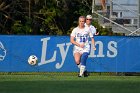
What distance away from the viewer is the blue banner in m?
19.5

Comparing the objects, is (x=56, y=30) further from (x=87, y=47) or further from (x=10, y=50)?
(x=87, y=47)

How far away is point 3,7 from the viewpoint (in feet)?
109

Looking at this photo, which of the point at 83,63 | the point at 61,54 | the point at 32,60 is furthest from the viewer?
the point at 61,54

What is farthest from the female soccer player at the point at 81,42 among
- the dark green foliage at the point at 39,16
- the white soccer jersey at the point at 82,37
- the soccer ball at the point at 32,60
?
the dark green foliage at the point at 39,16

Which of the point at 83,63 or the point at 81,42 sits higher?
the point at 81,42

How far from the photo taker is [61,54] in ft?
64.8

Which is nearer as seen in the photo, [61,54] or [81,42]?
[81,42]

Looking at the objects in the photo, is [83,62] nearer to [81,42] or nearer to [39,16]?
[81,42]

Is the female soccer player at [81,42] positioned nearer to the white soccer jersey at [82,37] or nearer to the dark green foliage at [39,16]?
the white soccer jersey at [82,37]

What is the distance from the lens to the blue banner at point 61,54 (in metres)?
19.5

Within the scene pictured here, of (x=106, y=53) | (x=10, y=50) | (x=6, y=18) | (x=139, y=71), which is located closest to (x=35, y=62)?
(x=10, y=50)

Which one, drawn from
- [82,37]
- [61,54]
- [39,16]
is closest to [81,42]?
[82,37]

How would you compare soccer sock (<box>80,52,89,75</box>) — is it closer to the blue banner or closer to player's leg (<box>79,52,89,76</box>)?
player's leg (<box>79,52,89,76</box>)

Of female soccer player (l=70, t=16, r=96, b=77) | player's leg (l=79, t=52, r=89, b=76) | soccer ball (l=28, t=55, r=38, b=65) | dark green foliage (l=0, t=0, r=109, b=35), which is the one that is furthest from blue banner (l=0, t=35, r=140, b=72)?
dark green foliage (l=0, t=0, r=109, b=35)
